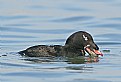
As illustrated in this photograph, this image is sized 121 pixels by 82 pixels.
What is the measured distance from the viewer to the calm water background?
15.6 m

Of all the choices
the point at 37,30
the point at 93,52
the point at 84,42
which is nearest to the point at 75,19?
the point at 37,30

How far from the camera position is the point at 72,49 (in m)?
18.9

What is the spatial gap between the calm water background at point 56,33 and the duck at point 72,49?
0.35 meters

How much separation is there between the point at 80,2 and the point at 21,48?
13.4 metres

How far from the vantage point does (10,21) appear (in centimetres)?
2738

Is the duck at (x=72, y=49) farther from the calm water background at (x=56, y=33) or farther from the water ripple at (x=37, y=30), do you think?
the water ripple at (x=37, y=30)

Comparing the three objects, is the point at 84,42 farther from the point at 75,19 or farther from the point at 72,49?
the point at 75,19

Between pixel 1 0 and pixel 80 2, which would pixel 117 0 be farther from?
pixel 1 0

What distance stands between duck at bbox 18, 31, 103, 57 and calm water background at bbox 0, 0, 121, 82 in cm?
35

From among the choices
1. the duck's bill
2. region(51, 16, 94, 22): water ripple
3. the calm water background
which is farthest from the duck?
region(51, 16, 94, 22): water ripple

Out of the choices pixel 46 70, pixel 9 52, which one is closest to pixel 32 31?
pixel 9 52

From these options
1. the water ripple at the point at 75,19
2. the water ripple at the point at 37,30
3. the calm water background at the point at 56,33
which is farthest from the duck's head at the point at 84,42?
the water ripple at the point at 75,19

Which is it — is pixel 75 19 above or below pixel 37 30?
above

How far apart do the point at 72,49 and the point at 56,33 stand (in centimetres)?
527
